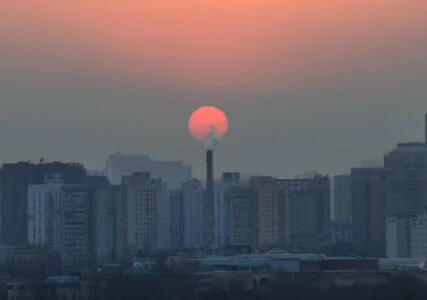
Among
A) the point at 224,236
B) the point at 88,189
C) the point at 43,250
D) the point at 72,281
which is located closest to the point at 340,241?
the point at 224,236

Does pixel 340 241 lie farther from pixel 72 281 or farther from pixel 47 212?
pixel 72 281

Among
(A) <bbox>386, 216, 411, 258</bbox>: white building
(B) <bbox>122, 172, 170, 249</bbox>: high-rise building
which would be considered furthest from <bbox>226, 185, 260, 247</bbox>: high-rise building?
(A) <bbox>386, 216, 411, 258</bbox>: white building

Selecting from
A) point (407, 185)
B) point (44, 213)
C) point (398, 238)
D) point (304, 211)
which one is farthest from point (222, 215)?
point (398, 238)

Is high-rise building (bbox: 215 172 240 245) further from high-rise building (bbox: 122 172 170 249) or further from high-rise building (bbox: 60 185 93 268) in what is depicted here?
high-rise building (bbox: 60 185 93 268)

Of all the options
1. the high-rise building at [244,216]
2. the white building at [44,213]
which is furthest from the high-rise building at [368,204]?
the white building at [44,213]

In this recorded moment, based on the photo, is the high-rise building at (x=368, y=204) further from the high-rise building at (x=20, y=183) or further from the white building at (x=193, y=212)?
the high-rise building at (x=20, y=183)

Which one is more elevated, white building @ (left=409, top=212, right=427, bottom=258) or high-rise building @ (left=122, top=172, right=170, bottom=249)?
high-rise building @ (left=122, top=172, right=170, bottom=249)
